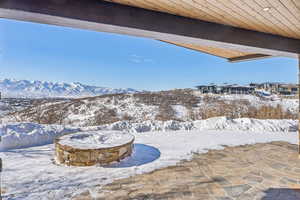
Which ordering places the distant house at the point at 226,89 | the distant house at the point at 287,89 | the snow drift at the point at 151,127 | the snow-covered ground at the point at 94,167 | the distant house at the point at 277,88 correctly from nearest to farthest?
1. the snow-covered ground at the point at 94,167
2. the snow drift at the point at 151,127
3. the distant house at the point at 287,89
4. the distant house at the point at 277,88
5. the distant house at the point at 226,89

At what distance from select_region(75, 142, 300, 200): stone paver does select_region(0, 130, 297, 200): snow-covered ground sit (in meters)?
0.27

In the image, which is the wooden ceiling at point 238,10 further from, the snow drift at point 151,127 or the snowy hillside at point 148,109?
the snowy hillside at point 148,109

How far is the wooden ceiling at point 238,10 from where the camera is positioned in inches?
68.9

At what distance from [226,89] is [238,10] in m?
12.4

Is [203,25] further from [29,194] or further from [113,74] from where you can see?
[113,74]

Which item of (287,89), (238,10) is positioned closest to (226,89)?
(287,89)

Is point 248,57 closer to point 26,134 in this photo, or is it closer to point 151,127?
point 151,127

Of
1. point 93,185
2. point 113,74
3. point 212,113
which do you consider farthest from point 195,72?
point 93,185

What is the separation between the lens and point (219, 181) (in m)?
2.64

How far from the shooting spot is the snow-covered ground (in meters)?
2.48

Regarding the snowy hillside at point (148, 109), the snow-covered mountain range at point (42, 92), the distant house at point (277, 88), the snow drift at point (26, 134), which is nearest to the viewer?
the snow-covered mountain range at point (42, 92)

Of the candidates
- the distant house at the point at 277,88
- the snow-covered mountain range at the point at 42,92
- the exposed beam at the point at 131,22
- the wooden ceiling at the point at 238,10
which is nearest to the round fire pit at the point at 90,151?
the snow-covered mountain range at the point at 42,92

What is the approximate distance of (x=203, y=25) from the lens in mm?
2365

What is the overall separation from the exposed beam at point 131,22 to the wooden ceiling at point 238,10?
0.09 metres
